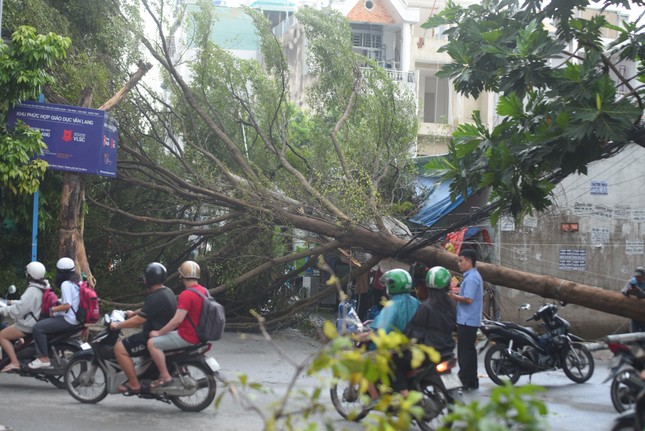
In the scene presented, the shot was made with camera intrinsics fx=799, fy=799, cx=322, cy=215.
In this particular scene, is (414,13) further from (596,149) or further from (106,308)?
(596,149)

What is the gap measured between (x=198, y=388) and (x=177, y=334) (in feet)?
1.85

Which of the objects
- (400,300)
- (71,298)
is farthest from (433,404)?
(71,298)

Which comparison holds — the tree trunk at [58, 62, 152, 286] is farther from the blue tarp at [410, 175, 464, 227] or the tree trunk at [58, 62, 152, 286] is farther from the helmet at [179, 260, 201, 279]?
the blue tarp at [410, 175, 464, 227]

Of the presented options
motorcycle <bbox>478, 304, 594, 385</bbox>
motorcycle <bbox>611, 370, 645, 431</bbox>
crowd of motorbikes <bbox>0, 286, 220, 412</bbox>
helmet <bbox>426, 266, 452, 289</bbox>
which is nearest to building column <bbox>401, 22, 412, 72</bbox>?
motorcycle <bbox>478, 304, 594, 385</bbox>

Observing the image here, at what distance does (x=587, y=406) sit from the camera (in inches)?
353

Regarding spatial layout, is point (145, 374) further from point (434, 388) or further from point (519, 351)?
point (519, 351)

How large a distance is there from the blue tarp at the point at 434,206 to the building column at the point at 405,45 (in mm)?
12849

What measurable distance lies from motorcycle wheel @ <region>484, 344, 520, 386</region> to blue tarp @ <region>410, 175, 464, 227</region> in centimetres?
705

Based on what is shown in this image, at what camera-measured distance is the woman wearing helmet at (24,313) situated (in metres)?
8.77

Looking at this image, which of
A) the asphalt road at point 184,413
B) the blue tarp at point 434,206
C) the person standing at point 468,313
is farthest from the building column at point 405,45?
the person standing at point 468,313

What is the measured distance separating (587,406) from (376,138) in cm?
801

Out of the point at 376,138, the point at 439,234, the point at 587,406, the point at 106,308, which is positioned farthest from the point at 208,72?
the point at 587,406

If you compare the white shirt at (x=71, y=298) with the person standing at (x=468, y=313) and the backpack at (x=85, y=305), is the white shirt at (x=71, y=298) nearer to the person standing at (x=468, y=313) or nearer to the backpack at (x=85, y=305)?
the backpack at (x=85, y=305)

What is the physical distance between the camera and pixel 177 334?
770 cm
